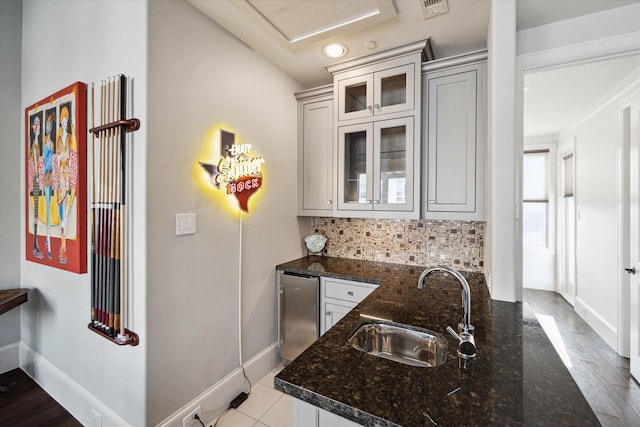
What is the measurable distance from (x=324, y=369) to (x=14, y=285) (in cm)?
308

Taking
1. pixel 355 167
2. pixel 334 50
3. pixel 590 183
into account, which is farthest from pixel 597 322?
pixel 334 50

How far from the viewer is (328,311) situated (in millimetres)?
2320

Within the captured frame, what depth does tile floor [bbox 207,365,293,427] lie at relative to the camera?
1.86m

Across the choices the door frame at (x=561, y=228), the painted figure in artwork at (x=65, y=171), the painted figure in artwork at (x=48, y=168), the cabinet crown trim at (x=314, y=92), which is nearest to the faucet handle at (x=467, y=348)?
the cabinet crown trim at (x=314, y=92)

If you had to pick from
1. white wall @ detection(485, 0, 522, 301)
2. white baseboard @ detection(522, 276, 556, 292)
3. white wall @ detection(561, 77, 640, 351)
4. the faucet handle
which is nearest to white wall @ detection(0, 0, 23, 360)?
the faucet handle

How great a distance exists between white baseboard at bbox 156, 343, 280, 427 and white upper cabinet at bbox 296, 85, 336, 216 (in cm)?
137

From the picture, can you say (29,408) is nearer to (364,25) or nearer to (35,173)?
(35,173)

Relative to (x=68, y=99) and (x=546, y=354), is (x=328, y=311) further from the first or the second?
(x=68, y=99)

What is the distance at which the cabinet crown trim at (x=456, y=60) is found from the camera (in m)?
2.01

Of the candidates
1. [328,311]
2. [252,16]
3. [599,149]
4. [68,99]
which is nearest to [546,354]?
[328,311]

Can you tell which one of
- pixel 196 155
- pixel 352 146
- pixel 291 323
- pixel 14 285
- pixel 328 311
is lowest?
pixel 291 323

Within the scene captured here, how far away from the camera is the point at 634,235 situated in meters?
2.47

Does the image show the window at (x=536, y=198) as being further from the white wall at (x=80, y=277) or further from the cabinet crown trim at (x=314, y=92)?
the white wall at (x=80, y=277)

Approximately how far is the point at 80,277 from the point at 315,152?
2.07 metres
